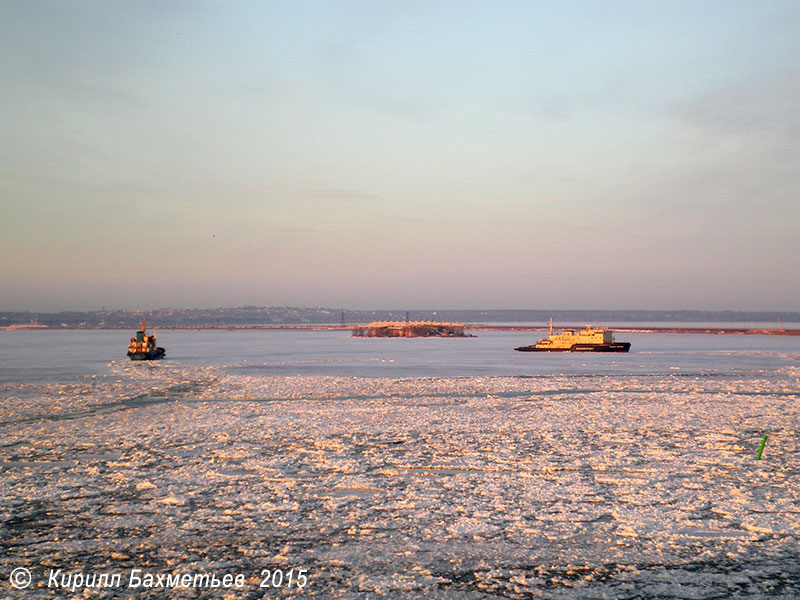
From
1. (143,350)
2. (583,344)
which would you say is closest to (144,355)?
(143,350)

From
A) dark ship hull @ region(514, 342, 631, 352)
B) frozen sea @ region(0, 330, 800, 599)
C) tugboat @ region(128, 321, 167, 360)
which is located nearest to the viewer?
frozen sea @ region(0, 330, 800, 599)

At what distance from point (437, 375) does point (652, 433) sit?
24.6 meters

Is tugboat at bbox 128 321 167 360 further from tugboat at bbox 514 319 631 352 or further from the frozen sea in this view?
tugboat at bbox 514 319 631 352

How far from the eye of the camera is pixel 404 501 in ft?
35.3

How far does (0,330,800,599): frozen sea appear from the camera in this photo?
748cm

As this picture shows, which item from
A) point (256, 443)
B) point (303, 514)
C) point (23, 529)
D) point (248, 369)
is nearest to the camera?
point (23, 529)

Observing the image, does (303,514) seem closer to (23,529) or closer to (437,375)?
(23,529)

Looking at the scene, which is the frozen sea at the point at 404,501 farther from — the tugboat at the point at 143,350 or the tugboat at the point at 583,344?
the tugboat at the point at 583,344

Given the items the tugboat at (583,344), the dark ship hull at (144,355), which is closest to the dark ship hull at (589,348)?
Answer: the tugboat at (583,344)

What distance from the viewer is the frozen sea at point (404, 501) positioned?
7480mm

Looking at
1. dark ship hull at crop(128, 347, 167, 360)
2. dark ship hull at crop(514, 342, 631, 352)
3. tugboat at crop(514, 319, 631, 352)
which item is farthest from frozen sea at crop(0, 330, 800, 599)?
tugboat at crop(514, 319, 631, 352)

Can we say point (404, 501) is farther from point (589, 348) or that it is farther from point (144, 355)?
point (589, 348)

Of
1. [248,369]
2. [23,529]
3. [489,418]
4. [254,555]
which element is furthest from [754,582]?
[248,369]

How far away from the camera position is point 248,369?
47875 millimetres
